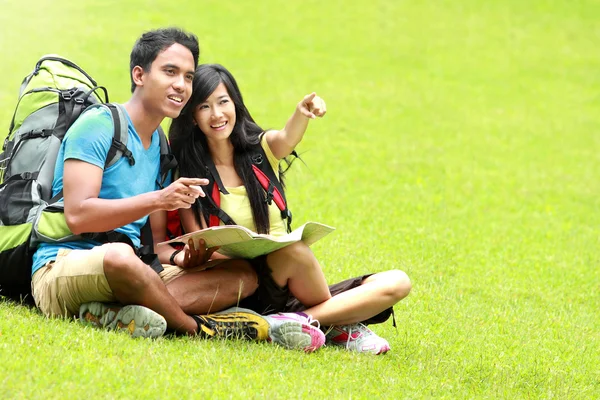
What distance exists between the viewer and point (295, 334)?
548 centimetres

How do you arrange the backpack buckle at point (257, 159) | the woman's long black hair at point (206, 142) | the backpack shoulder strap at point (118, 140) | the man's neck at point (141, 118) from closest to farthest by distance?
the backpack shoulder strap at point (118, 140) → the man's neck at point (141, 118) → the woman's long black hair at point (206, 142) → the backpack buckle at point (257, 159)

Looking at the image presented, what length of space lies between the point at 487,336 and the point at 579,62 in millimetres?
15315

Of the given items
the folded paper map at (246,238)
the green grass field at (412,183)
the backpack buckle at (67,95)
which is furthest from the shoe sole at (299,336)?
the backpack buckle at (67,95)

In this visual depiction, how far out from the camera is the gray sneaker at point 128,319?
5.18m

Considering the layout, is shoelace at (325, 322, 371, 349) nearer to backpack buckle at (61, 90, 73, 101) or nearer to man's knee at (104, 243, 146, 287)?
man's knee at (104, 243, 146, 287)

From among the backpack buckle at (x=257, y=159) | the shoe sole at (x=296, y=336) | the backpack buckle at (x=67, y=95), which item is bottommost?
the shoe sole at (x=296, y=336)

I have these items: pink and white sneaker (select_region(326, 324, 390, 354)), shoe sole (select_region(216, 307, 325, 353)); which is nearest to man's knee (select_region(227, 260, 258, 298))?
shoe sole (select_region(216, 307, 325, 353))

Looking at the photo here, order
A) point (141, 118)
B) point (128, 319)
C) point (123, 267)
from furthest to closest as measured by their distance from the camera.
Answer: point (141, 118), point (128, 319), point (123, 267)

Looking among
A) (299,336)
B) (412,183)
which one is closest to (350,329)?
(299,336)

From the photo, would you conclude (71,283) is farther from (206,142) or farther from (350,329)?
(350,329)

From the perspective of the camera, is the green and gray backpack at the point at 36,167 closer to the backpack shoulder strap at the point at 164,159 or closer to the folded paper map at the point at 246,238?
the backpack shoulder strap at the point at 164,159

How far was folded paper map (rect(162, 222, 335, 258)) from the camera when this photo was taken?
516 centimetres

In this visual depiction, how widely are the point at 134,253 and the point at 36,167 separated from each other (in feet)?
3.01

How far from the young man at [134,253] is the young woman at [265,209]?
201 millimetres
